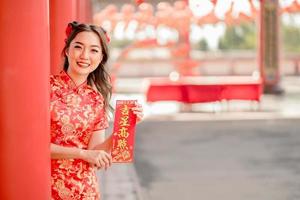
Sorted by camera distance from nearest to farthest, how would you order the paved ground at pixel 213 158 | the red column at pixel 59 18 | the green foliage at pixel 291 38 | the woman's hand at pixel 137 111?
the woman's hand at pixel 137 111, the red column at pixel 59 18, the paved ground at pixel 213 158, the green foliage at pixel 291 38

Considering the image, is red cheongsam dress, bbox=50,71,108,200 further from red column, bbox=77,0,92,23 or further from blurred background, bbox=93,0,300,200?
red column, bbox=77,0,92,23

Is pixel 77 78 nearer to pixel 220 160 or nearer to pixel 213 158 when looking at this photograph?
pixel 220 160

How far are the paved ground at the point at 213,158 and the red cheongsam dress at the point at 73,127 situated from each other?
2860 mm

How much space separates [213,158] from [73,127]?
5.13 metres

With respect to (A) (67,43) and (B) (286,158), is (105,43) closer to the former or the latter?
(A) (67,43)

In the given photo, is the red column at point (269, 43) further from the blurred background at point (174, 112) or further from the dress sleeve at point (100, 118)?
the dress sleeve at point (100, 118)

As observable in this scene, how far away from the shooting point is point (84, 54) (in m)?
2.07

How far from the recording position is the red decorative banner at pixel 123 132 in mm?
2008

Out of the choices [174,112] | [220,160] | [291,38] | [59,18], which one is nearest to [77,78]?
[59,18]

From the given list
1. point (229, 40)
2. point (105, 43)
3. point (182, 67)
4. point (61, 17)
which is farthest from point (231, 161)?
point (229, 40)

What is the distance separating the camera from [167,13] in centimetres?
1444

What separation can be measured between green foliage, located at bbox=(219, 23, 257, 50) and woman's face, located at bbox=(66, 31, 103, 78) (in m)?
20.6

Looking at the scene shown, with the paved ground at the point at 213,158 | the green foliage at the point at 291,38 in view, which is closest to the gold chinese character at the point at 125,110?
the paved ground at the point at 213,158

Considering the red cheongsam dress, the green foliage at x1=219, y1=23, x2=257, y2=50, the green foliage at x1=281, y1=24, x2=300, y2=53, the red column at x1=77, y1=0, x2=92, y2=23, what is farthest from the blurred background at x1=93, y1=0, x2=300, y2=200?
the red cheongsam dress
